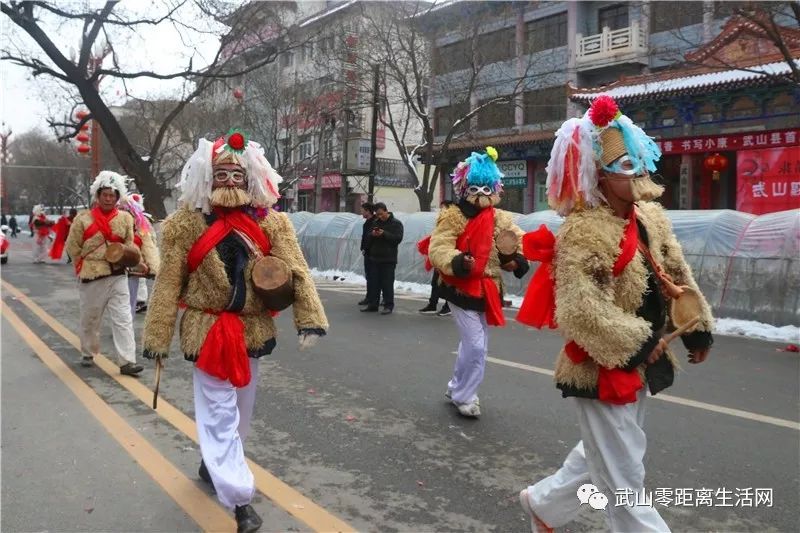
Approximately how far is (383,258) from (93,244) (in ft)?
17.8

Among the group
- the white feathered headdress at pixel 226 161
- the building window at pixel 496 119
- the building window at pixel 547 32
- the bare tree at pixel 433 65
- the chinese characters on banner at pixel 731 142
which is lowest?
the white feathered headdress at pixel 226 161

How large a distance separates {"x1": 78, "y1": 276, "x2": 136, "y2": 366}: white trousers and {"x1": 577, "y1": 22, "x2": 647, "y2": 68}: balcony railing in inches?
755

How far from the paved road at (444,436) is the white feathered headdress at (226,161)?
64.3 inches

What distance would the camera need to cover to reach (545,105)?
25.1 meters

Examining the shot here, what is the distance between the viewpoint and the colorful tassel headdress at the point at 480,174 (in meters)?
5.42

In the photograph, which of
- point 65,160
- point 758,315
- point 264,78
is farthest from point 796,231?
point 65,160

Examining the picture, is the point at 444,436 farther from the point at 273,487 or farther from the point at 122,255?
the point at 122,255

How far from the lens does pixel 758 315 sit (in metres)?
10.2

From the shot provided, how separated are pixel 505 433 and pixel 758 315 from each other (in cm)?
709

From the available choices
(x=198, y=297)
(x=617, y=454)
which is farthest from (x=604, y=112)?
(x=198, y=297)

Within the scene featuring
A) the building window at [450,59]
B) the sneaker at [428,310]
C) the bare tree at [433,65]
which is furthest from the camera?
the building window at [450,59]

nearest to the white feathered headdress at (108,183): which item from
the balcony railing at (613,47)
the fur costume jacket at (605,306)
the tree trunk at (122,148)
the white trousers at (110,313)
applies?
the white trousers at (110,313)

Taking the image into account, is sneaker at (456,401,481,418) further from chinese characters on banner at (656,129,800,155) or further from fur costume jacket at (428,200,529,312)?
chinese characters on banner at (656,129,800,155)

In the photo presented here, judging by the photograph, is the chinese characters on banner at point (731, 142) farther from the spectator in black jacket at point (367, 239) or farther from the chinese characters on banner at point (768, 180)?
the spectator in black jacket at point (367, 239)
